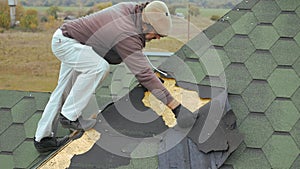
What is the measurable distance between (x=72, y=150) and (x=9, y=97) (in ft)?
2.97

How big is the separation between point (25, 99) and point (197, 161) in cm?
139

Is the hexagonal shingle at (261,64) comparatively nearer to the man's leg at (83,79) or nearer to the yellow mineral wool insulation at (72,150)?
the man's leg at (83,79)

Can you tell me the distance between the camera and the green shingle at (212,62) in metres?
2.56

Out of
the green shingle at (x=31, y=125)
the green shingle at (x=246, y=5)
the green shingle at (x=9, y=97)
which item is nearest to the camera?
the green shingle at (x=31, y=125)

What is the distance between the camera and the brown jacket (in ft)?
6.88

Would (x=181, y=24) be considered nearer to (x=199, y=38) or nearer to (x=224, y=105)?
(x=199, y=38)

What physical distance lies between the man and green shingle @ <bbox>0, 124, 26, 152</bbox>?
15cm

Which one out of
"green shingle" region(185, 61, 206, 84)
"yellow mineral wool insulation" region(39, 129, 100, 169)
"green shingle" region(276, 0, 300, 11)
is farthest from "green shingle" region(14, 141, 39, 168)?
"green shingle" region(276, 0, 300, 11)

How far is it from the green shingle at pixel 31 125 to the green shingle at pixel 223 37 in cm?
124

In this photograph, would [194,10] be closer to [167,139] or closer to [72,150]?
→ [167,139]

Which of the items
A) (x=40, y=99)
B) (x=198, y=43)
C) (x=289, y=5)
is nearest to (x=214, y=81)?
(x=198, y=43)

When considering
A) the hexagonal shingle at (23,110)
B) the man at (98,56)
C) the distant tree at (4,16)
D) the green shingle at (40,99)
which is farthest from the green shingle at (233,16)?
the distant tree at (4,16)

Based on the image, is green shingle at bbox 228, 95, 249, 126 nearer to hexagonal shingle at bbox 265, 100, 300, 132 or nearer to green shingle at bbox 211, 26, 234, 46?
hexagonal shingle at bbox 265, 100, 300, 132

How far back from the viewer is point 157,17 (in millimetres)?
2119
